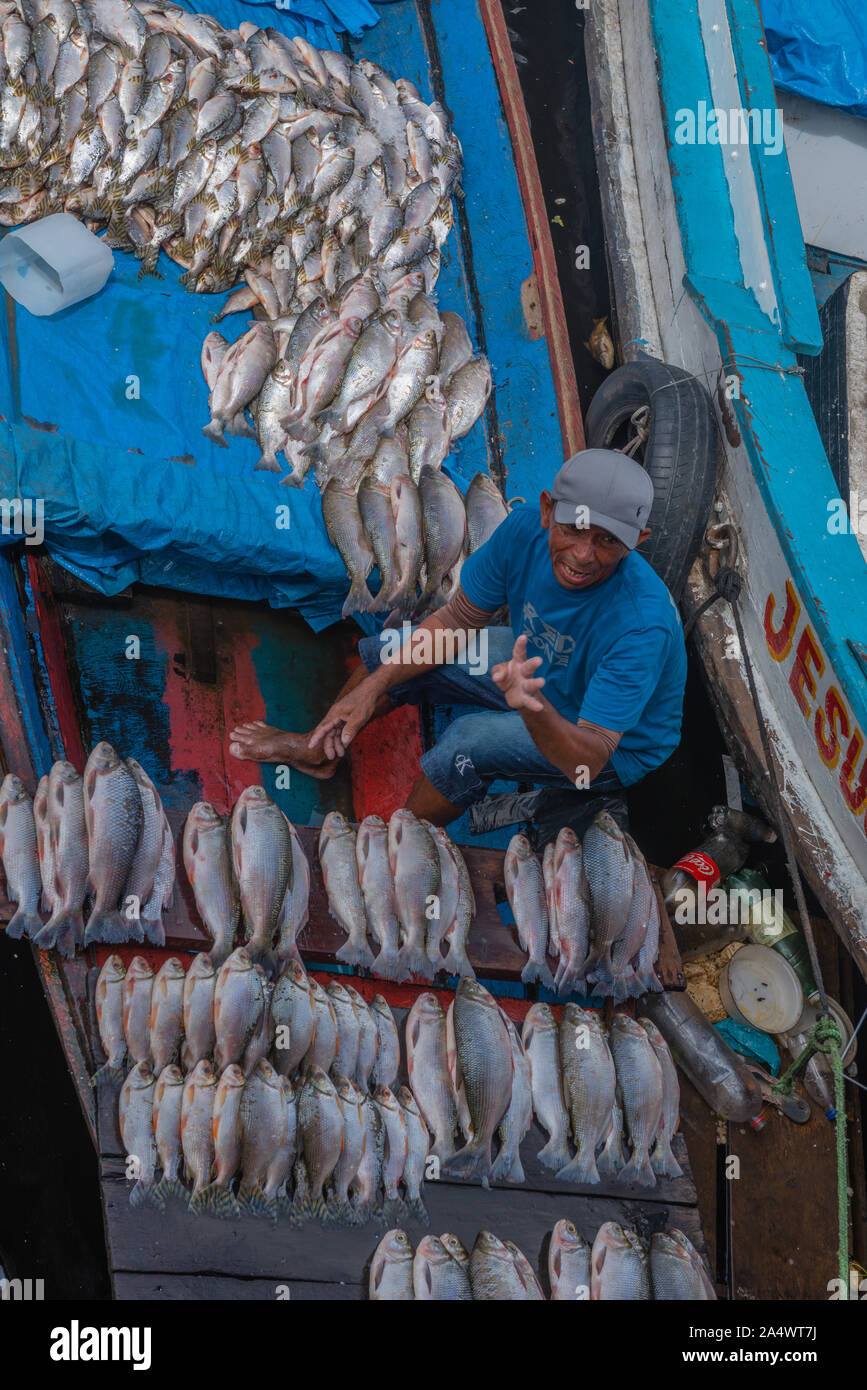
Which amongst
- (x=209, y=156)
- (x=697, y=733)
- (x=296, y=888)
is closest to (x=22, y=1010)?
(x=296, y=888)

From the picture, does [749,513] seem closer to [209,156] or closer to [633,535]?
[633,535]

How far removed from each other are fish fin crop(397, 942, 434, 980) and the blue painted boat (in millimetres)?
1458

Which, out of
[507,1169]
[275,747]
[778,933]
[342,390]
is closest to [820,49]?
[342,390]

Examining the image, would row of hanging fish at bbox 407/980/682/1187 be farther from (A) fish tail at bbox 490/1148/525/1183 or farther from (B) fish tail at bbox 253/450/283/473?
(B) fish tail at bbox 253/450/283/473

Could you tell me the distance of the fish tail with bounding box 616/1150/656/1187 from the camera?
10.3 ft

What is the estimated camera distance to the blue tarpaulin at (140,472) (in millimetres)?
3689

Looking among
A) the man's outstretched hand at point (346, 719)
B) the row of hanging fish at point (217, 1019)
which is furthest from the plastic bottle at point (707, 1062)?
the man's outstretched hand at point (346, 719)

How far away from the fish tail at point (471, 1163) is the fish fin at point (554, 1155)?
7.0 inches

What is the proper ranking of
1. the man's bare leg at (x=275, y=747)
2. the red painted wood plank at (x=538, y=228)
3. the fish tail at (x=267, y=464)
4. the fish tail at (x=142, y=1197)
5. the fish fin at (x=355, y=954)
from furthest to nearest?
the red painted wood plank at (x=538, y=228)
the fish tail at (x=267, y=464)
the man's bare leg at (x=275, y=747)
the fish fin at (x=355, y=954)
the fish tail at (x=142, y=1197)

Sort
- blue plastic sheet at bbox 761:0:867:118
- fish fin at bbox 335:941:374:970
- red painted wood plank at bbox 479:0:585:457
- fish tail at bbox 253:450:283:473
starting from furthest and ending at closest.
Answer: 1. blue plastic sheet at bbox 761:0:867:118
2. red painted wood plank at bbox 479:0:585:457
3. fish tail at bbox 253:450:283:473
4. fish fin at bbox 335:941:374:970

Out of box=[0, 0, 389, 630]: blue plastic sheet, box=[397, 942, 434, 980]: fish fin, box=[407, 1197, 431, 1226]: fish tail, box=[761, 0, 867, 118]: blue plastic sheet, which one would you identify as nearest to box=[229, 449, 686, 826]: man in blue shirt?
box=[0, 0, 389, 630]: blue plastic sheet

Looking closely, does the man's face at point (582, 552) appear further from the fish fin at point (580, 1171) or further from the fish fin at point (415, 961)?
the fish fin at point (580, 1171)

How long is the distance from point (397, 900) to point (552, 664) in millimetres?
992

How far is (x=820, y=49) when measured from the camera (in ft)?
19.9
